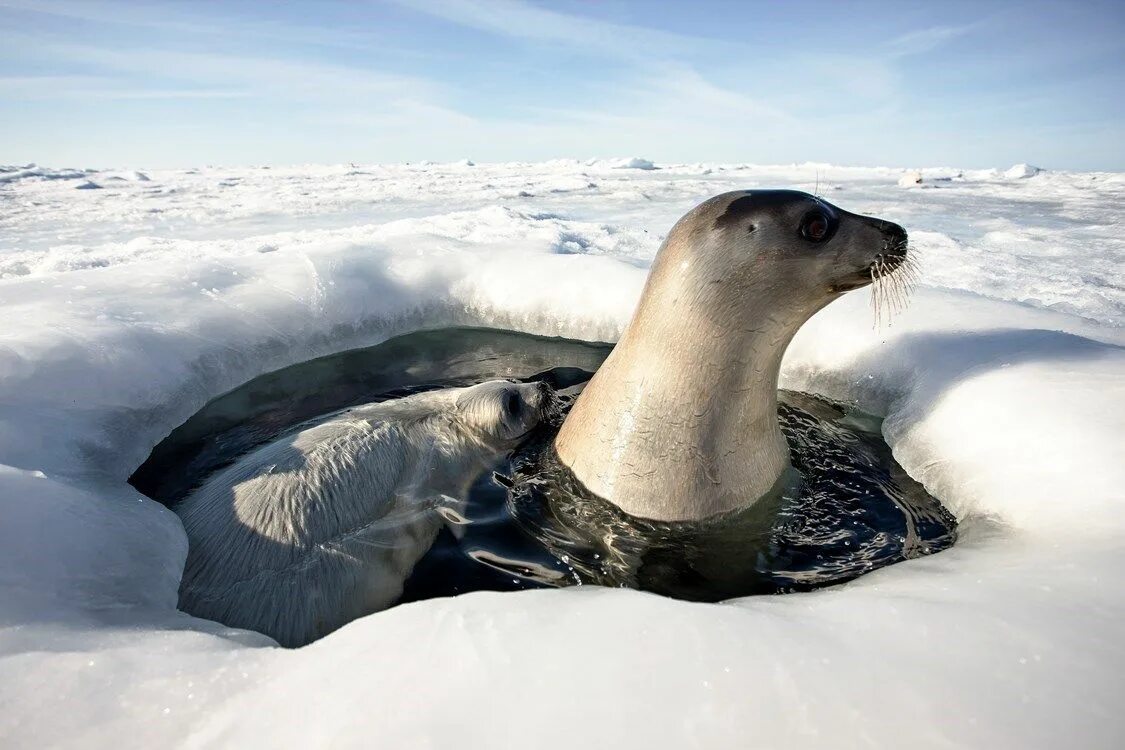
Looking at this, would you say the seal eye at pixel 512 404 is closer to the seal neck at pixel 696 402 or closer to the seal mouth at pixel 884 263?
the seal neck at pixel 696 402

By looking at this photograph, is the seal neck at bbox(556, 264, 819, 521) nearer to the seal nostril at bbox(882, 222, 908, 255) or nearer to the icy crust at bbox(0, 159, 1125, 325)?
the seal nostril at bbox(882, 222, 908, 255)

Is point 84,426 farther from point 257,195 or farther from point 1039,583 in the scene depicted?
point 257,195

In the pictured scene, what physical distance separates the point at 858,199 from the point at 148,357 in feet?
45.8

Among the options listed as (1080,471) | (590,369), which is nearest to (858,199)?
(590,369)

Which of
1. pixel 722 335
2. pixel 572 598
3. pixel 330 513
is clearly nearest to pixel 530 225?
pixel 722 335

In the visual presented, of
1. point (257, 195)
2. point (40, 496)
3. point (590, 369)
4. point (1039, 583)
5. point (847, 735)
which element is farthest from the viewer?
point (257, 195)

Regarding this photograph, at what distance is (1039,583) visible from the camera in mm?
1097

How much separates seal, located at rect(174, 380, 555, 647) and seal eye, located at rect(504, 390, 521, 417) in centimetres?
1

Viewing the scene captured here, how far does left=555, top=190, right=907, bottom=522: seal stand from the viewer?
1781 millimetres

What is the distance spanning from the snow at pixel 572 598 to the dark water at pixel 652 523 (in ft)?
0.40

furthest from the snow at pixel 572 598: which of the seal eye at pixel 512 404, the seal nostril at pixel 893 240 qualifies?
the seal eye at pixel 512 404

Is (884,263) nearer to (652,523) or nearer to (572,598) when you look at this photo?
(652,523)

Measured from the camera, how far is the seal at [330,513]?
157cm

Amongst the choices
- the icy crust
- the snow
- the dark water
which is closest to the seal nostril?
the snow
